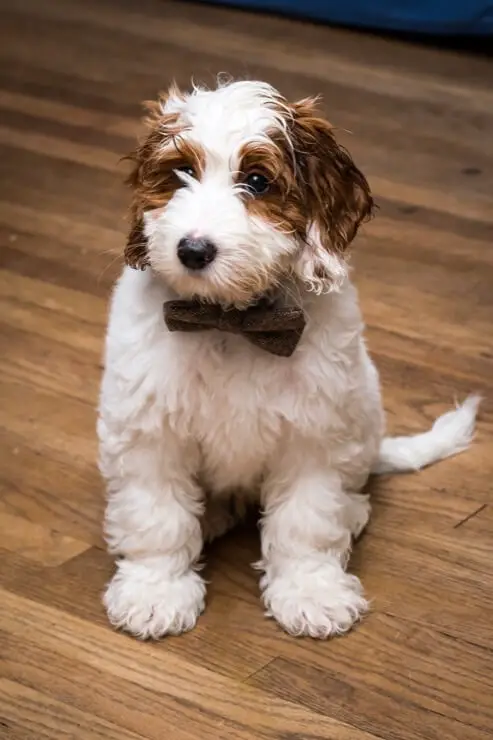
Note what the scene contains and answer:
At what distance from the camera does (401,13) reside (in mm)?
3963

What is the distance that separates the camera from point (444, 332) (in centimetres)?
238

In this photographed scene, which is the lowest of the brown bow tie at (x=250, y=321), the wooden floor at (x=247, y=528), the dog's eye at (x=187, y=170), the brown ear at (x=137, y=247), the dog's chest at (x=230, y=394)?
the wooden floor at (x=247, y=528)

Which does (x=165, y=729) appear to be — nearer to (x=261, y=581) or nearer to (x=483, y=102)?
(x=261, y=581)

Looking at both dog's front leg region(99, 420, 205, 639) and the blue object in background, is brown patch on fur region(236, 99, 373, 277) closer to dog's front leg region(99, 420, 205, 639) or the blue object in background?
dog's front leg region(99, 420, 205, 639)

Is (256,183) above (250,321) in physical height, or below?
above

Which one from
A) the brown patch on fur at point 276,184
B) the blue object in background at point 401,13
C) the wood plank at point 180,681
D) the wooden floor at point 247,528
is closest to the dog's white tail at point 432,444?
the wooden floor at point 247,528

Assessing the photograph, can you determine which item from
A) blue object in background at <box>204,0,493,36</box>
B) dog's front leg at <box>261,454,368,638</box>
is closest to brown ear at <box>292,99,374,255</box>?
dog's front leg at <box>261,454,368,638</box>

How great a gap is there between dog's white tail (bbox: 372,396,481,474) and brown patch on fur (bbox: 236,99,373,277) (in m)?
0.58

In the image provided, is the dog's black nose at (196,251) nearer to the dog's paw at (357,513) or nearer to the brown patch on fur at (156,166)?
the brown patch on fur at (156,166)

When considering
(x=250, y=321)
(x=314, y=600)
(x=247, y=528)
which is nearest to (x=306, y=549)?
(x=314, y=600)

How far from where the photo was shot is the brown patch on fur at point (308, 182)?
1.41 m

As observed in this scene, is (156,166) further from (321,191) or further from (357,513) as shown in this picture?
(357,513)

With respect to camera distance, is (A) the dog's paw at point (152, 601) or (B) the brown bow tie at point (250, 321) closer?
(B) the brown bow tie at point (250, 321)

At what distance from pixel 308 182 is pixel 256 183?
0.08 metres
